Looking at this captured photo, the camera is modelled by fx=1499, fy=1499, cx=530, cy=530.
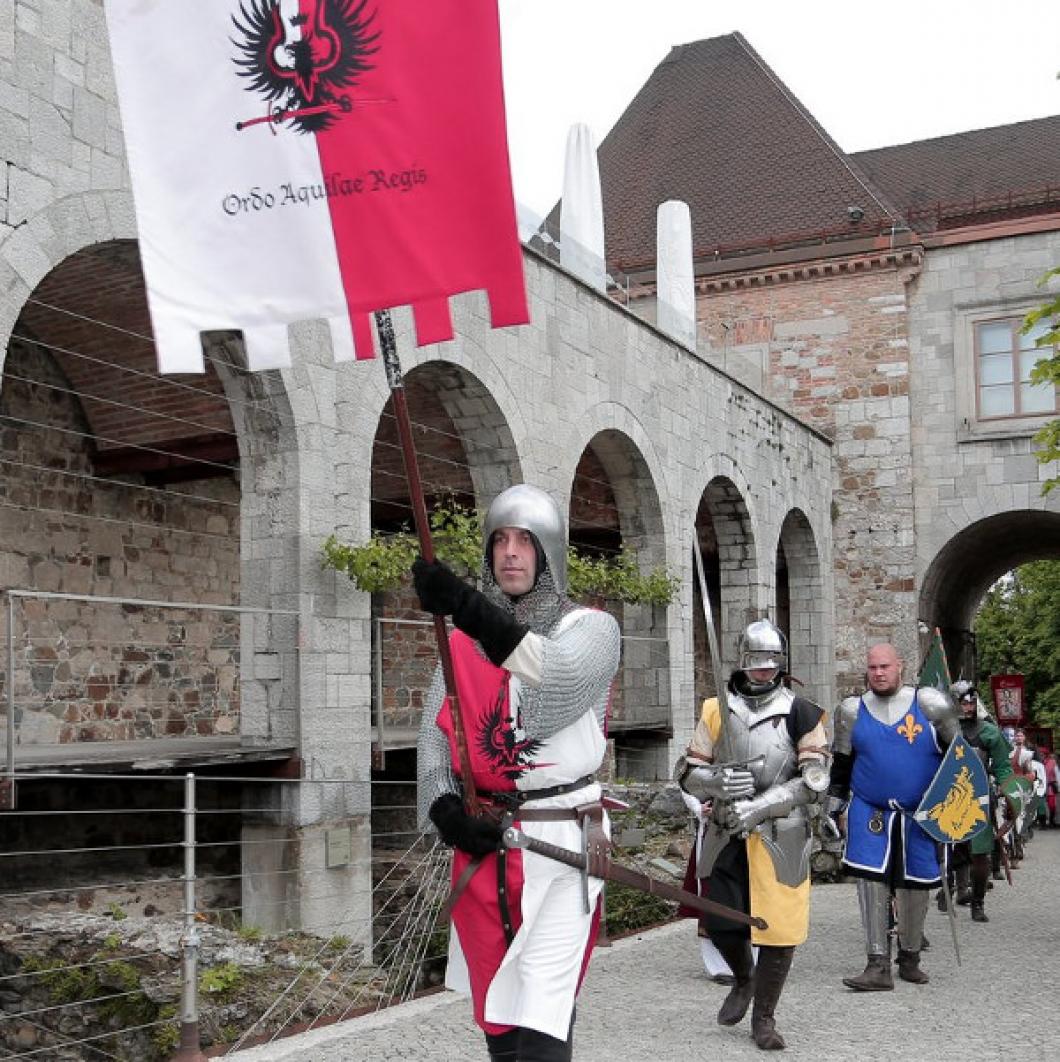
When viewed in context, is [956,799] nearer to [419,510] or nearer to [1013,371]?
[419,510]

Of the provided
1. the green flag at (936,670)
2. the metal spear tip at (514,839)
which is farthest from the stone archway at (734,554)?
the metal spear tip at (514,839)

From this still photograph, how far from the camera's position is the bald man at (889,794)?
22.8 feet

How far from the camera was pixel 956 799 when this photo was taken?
23.3 feet

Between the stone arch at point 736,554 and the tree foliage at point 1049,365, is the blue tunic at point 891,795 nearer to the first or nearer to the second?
the tree foliage at point 1049,365

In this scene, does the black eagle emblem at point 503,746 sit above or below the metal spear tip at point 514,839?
above

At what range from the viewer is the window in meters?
19.4

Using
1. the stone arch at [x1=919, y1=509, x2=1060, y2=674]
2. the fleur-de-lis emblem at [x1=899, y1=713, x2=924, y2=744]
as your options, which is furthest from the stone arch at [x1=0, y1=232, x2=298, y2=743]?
the stone arch at [x1=919, y1=509, x2=1060, y2=674]

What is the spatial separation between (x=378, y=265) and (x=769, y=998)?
3500 millimetres

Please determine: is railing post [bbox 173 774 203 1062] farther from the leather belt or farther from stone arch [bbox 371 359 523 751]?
stone arch [bbox 371 359 523 751]

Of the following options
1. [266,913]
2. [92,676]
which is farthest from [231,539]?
[266,913]

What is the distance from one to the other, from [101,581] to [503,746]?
850 centimetres

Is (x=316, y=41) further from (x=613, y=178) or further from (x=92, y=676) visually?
(x=613, y=178)

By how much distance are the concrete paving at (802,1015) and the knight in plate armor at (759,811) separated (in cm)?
28

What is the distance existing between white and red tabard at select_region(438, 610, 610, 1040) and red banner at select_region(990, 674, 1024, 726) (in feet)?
65.1
